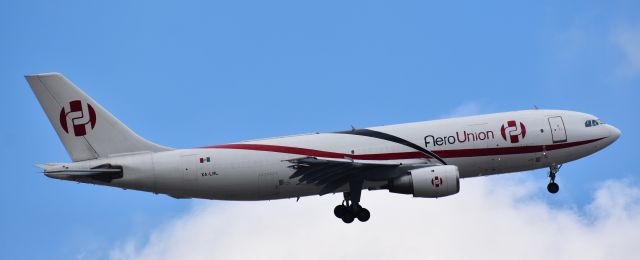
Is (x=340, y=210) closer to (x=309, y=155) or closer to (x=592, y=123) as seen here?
(x=309, y=155)

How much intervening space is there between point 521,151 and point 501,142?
3.89 feet

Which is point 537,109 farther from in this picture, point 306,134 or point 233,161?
point 233,161

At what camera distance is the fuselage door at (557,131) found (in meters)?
61.4

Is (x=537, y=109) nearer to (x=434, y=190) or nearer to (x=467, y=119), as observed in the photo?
(x=467, y=119)

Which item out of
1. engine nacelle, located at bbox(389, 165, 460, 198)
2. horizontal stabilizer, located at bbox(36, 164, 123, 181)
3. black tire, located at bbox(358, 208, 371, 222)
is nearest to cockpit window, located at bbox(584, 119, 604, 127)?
engine nacelle, located at bbox(389, 165, 460, 198)

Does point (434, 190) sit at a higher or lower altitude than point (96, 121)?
lower

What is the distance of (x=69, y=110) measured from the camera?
61719 mm

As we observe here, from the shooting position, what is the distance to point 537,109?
62.9 m

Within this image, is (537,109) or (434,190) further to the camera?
(537,109)

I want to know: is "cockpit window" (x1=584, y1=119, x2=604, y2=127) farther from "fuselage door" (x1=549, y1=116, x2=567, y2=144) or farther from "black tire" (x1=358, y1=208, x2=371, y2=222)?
"black tire" (x1=358, y1=208, x2=371, y2=222)

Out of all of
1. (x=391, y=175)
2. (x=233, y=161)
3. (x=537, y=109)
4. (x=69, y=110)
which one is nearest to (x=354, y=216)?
(x=391, y=175)

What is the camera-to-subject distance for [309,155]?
60.7 m

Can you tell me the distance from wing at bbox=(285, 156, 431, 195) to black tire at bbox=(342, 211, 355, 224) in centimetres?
187

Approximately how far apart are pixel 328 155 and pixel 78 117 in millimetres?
13456
